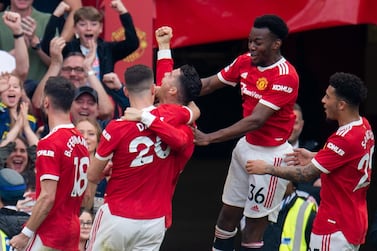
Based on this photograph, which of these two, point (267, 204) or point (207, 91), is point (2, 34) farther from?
point (267, 204)

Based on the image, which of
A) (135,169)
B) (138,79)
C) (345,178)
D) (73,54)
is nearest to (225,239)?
(345,178)

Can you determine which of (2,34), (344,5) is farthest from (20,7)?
(344,5)

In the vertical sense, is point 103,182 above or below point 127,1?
below

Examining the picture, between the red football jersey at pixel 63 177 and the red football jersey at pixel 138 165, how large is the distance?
229 millimetres

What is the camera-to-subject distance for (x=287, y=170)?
915 centimetres

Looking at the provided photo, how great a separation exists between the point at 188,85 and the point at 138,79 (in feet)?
1.37

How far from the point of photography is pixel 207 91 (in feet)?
32.7

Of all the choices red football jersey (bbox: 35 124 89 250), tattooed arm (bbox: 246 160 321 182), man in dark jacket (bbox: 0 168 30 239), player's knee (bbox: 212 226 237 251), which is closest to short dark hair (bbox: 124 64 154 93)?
red football jersey (bbox: 35 124 89 250)

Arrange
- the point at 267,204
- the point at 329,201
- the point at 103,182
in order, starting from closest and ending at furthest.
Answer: the point at 329,201 → the point at 267,204 → the point at 103,182

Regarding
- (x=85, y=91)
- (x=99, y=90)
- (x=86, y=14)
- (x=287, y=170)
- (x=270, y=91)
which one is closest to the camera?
(x=287, y=170)

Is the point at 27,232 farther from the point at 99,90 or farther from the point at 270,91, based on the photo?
the point at 99,90

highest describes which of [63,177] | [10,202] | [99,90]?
[63,177]

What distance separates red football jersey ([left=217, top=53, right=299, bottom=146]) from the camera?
9383mm

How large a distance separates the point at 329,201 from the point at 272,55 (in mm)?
1234
